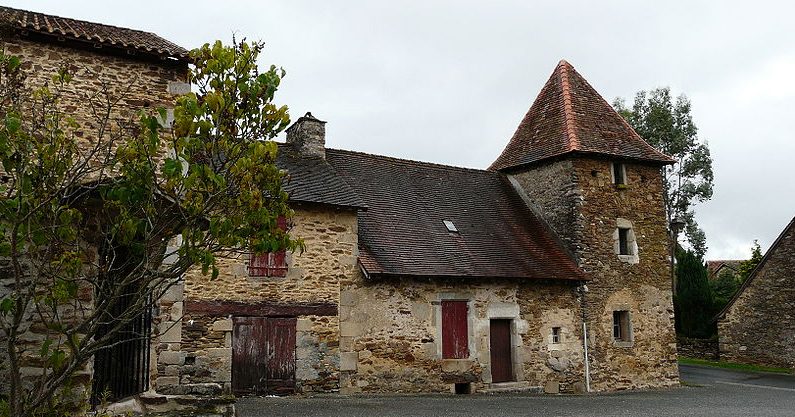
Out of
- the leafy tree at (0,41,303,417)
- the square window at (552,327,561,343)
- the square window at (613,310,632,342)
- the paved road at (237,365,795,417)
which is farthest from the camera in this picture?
the square window at (613,310,632,342)

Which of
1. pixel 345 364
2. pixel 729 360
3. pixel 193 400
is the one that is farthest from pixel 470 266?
pixel 729 360

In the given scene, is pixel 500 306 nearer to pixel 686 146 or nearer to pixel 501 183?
pixel 501 183

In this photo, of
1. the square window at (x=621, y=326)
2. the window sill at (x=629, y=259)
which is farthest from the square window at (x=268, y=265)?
the window sill at (x=629, y=259)

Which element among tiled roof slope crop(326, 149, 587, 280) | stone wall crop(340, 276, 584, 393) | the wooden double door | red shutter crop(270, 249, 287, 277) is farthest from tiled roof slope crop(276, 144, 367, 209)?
the wooden double door

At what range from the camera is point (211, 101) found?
4480 mm

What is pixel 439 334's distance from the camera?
14555 millimetres

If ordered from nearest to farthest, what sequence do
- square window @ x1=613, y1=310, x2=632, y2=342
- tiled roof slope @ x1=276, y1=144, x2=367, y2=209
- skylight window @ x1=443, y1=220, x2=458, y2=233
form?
tiled roof slope @ x1=276, y1=144, x2=367, y2=209, skylight window @ x1=443, y1=220, x2=458, y2=233, square window @ x1=613, y1=310, x2=632, y2=342

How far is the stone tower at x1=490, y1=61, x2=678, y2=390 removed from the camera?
56.3 ft

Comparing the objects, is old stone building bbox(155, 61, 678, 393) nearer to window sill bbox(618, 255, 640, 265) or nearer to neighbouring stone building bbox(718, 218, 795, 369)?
window sill bbox(618, 255, 640, 265)

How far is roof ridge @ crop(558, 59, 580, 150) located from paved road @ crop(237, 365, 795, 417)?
21.6 feet

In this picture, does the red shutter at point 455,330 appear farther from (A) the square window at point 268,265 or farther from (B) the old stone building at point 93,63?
(B) the old stone building at point 93,63

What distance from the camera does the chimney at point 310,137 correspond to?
16.1m

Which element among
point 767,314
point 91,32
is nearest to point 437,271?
point 91,32

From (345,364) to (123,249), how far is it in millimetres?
7069
